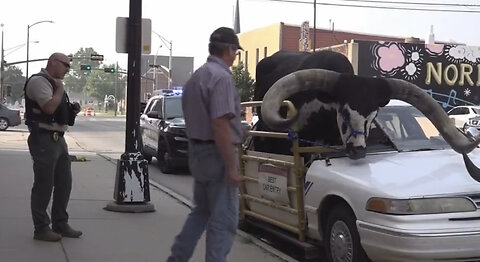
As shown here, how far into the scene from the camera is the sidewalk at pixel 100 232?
615 cm

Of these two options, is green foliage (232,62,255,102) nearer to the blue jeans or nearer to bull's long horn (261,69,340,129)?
bull's long horn (261,69,340,129)

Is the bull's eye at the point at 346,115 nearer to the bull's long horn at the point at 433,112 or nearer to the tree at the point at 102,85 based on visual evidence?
the bull's long horn at the point at 433,112

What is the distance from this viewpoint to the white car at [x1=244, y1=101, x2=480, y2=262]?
484cm

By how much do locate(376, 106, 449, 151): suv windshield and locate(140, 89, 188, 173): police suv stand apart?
8105 millimetres

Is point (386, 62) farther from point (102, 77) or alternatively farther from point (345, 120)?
point (102, 77)

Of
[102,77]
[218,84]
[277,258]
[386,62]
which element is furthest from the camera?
[102,77]

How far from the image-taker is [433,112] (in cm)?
629

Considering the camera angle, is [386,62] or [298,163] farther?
[386,62]

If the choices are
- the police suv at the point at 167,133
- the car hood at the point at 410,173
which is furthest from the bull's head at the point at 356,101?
the police suv at the point at 167,133

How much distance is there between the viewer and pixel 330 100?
6.50 metres

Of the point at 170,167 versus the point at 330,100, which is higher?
the point at 330,100

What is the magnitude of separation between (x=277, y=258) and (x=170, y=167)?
28.1ft

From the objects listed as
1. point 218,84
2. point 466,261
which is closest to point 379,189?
point 466,261

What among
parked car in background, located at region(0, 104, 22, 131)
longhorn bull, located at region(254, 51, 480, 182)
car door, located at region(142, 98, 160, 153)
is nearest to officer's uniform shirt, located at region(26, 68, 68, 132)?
longhorn bull, located at region(254, 51, 480, 182)
